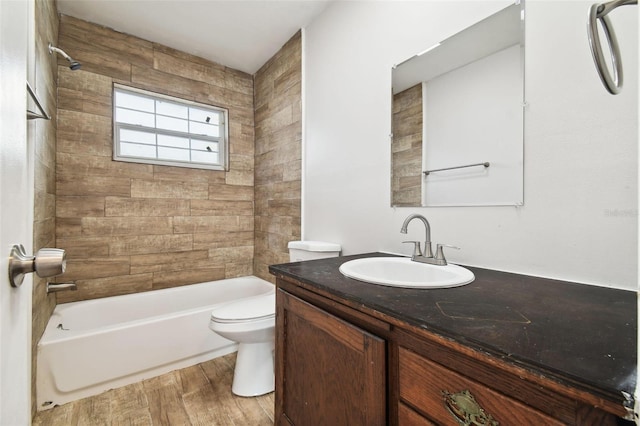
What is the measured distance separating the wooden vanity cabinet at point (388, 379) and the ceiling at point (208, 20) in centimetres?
205

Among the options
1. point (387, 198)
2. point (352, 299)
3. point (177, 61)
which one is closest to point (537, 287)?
point (352, 299)

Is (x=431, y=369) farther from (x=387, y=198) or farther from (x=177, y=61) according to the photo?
(x=177, y=61)

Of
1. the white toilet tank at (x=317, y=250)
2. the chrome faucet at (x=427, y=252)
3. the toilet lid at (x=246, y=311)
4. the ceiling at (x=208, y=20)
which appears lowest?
the toilet lid at (x=246, y=311)

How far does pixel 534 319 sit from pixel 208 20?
2732 millimetres

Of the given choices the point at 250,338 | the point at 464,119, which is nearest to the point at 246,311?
the point at 250,338

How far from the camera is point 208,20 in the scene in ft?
7.28

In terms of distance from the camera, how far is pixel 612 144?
88 centimetres

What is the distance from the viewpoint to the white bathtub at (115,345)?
5.31ft

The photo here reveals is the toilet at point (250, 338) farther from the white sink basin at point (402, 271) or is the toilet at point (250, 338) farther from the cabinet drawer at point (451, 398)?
the cabinet drawer at point (451, 398)

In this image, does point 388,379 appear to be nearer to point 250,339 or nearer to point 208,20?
point 250,339

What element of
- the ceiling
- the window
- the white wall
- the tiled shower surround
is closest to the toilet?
the white wall

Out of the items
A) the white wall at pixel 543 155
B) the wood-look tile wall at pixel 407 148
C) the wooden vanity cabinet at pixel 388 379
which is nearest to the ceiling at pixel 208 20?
the white wall at pixel 543 155

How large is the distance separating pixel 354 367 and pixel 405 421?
0.61ft

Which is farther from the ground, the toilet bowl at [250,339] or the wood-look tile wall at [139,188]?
the wood-look tile wall at [139,188]
